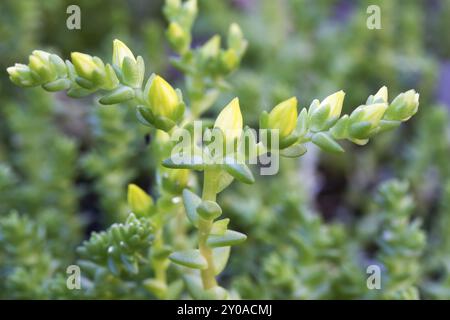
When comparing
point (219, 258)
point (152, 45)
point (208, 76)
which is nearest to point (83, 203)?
point (152, 45)

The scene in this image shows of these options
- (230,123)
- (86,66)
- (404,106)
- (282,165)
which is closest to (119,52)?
(86,66)

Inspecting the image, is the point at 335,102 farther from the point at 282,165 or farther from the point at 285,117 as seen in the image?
the point at 282,165

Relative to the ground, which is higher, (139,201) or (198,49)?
(198,49)

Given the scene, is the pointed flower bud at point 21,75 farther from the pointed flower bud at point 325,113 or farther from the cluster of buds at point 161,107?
the pointed flower bud at point 325,113

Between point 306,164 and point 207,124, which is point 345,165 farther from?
point 207,124

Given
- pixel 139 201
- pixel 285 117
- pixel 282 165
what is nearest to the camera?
pixel 285 117

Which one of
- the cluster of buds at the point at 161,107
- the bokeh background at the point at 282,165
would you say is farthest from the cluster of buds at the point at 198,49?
the cluster of buds at the point at 161,107

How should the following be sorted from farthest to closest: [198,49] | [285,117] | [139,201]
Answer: [198,49] → [139,201] → [285,117]

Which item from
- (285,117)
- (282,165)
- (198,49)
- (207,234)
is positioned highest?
(198,49)
